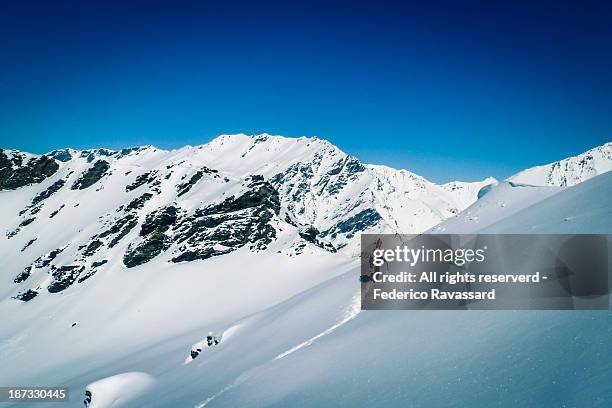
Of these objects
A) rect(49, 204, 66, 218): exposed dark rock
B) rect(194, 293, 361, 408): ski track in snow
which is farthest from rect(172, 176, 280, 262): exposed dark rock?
rect(194, 293, 361, 408): ski track in snow

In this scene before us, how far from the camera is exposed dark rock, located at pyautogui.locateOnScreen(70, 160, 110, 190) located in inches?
3492

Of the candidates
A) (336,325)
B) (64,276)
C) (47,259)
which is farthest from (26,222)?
(336,325)

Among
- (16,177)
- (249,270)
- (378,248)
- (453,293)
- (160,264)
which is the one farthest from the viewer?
(16,177)

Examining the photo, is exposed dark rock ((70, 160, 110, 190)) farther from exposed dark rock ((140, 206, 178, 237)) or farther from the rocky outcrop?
exposed dark rock ((140, 206, 178, 237))

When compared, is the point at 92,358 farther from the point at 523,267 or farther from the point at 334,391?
the point at 523,267

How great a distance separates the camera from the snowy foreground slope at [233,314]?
6414 millimetres

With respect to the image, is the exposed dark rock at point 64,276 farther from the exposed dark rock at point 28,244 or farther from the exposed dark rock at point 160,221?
the exposed dark rock at point 28,244

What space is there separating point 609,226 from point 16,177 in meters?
121

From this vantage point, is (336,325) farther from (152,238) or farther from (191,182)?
(191,182)

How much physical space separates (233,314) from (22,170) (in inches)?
3573

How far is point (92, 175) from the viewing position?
3533 inches

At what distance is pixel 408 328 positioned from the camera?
966cm

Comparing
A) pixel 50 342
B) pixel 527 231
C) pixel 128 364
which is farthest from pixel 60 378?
pixel 527 231

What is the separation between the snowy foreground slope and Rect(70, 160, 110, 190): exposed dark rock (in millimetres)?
484
